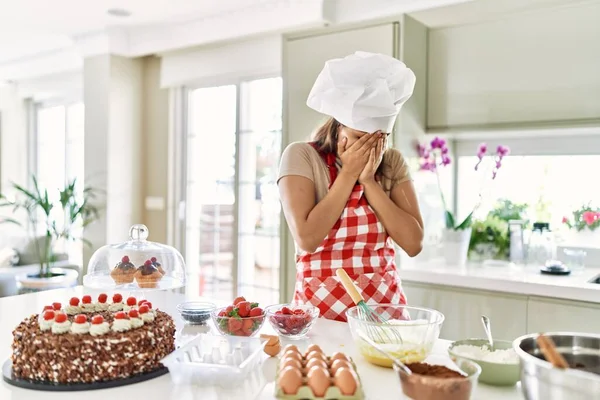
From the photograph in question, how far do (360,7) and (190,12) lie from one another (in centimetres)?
123

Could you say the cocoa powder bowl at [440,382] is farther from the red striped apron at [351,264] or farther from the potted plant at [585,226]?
the potted plant at [585,226]

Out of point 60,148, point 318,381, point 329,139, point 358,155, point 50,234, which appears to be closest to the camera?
point 318,381

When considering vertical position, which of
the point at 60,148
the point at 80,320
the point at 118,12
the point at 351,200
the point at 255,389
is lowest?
the point at 255,389

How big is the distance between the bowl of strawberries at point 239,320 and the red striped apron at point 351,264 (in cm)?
28

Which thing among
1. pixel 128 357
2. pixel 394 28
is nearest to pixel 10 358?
pixel 128 357

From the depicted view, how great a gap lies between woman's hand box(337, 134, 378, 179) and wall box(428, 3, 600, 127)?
1.36 metres

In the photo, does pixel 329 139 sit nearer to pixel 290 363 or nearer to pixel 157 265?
pixel 157 265

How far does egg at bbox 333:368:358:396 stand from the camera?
0.88 m

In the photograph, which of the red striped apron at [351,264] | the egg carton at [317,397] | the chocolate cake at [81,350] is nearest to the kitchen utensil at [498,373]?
the egg carton at [317,397]

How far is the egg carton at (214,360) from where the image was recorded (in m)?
0.99

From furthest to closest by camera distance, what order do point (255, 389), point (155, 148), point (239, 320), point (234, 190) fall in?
point (155, 148)
point (234, 190)
point (239, 320)
point (255, 389)

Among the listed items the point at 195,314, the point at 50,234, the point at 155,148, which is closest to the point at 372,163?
the point at 195,314

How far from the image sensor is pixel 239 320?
1234 millimetres

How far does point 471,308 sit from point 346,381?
5.32 feet
